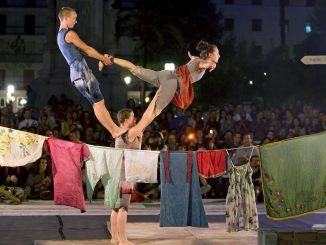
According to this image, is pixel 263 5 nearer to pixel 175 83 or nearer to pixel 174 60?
pixel 174 60

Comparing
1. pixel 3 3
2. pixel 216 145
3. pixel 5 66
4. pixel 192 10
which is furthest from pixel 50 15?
pixel 3 3

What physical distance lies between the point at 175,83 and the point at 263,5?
71031 millimetres

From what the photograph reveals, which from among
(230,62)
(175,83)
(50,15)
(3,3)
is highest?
(3,3)

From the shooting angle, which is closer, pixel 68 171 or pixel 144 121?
pixel 144 121

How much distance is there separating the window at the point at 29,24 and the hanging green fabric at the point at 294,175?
63.5 meters

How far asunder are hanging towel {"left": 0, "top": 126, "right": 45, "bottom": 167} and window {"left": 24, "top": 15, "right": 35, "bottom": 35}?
62726 millimetres

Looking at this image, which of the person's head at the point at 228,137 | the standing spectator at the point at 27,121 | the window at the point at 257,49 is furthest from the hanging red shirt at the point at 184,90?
the window at the point at 257,49

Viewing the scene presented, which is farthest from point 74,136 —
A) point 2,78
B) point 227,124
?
point 2,78

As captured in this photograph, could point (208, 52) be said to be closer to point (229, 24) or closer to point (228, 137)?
point (228, 137)

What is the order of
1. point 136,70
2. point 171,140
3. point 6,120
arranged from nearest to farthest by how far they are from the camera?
point 136,70 < point 171,140 < point 6,120

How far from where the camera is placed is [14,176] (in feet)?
51.4

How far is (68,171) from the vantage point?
32.3 ft

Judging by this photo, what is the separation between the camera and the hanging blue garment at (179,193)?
9898 millimetres

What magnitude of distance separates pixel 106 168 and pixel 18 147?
119cm
